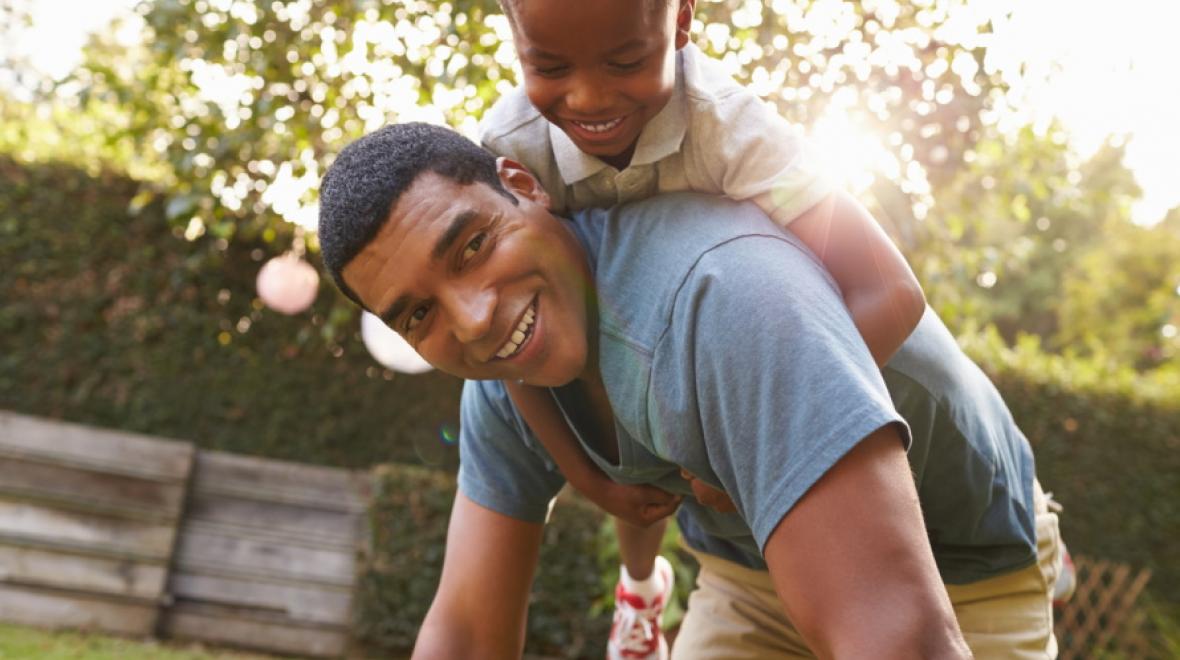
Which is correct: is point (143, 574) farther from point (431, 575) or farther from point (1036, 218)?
point (1036, 218)

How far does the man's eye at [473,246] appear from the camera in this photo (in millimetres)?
1882

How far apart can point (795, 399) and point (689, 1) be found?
1053 millimetres

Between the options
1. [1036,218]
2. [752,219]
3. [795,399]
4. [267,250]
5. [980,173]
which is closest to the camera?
[795,399]

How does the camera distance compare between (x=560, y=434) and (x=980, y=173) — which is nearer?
(x=560, y=434)

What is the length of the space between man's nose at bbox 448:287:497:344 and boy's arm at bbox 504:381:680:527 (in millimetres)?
369

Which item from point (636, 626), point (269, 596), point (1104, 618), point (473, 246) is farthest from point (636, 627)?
point (1104, 618)

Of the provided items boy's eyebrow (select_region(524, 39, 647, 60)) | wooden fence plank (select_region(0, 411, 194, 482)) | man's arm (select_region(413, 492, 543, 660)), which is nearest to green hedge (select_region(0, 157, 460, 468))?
wooden fence plank (select_region(0, 411, 194, 482))

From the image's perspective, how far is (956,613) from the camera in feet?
7.78

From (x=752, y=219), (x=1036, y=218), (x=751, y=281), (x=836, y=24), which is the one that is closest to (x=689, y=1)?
(x=752, y=219)

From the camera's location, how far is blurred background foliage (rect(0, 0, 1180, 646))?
17.9 feet

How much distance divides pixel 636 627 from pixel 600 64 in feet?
6.32

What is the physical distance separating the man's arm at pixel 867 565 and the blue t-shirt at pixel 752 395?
1.4 inches

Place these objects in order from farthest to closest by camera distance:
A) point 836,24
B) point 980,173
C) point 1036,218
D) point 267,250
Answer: point 1036,218 < point 267,250 < point 980,173 < point 836,24

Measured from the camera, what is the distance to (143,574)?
278 inches
